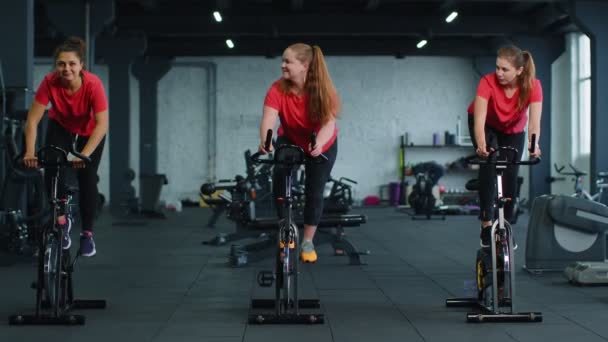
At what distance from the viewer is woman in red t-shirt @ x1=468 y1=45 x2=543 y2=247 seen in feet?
14.4

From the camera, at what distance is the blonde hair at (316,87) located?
4.25m

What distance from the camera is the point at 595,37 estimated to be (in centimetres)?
1138

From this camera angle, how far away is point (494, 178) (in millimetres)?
4547

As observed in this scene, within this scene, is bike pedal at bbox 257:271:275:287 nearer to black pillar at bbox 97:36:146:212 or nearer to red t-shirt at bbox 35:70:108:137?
red t-shirt at bbox 35:70:108:137

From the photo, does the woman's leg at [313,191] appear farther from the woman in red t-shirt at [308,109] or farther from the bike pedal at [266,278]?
the bike pedal at [266,278]

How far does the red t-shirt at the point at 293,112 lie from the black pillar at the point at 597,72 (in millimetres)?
7754

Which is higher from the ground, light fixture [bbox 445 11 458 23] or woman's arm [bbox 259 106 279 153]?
light fixture [bbox 445 11 458 23]

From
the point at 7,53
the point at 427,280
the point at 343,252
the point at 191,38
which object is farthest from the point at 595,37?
the point at 191,38

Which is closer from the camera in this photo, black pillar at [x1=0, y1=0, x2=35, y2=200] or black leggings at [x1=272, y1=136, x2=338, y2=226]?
black leggings at [x1=272, y1=136, x2=338, y2=226]

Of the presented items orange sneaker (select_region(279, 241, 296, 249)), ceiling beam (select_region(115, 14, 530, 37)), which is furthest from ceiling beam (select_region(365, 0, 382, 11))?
orange sneaker (select_region(279, 241, 296, 249))

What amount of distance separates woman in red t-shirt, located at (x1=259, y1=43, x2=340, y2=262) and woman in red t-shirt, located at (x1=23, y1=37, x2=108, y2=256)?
898mm

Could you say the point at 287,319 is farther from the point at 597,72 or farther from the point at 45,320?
the point at 597,72

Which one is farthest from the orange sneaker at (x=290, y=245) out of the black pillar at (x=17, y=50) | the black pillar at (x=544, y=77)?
the black pillar at (x=544, y=77)

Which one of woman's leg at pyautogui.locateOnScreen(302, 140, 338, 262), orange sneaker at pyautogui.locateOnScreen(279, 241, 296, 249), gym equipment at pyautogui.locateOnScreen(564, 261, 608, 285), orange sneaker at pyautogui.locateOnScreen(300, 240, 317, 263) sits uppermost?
woman's leg at pyautogui.locateOnScreen(302, 140, 338, 262)
